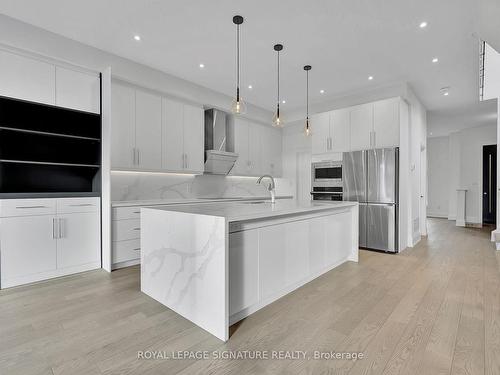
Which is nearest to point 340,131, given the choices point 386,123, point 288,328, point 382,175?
point 386,123

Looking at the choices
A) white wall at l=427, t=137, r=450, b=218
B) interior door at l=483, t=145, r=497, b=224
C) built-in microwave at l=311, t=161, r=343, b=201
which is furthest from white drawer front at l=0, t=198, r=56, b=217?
white wall at l=427, t=137, r=450, b=218

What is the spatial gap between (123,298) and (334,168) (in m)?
3.99

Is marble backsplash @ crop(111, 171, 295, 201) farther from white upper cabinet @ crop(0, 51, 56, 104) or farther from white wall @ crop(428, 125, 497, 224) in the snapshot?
white wall @ crop(428, 125, 497, 224)

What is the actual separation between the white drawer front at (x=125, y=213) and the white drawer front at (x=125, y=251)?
1.07 ft

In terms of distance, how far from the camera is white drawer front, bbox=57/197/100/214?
119 inches

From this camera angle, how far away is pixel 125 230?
3393mm

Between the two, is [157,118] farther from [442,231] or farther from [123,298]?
[442,231]

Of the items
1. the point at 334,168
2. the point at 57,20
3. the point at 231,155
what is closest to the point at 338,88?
the point at 334,168

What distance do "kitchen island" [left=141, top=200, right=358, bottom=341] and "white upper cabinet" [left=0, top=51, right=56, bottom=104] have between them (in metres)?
1.95

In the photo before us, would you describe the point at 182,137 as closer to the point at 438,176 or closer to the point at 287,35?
the point at 287,35

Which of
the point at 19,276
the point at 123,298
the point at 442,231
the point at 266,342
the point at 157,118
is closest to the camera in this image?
the point at 266,342

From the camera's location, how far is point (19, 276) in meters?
2.75

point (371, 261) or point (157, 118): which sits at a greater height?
point (157, 118)

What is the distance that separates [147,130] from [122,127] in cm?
36
